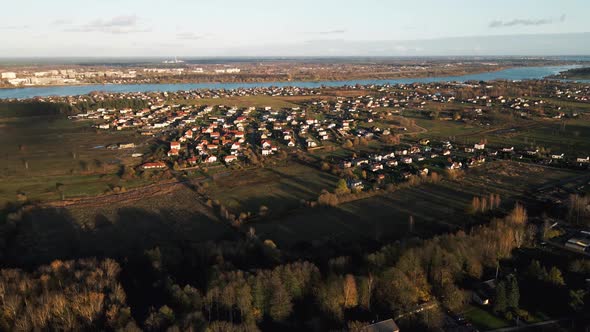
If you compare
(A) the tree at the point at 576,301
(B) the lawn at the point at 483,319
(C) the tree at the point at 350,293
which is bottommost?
(B) the lawn at the point at 483,319

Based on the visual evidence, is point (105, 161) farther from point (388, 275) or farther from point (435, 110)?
point (435, 110)

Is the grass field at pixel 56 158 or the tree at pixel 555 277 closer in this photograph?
the tree at pixel 555 277

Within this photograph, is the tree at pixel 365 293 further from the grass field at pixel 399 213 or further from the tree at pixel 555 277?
the tree at pixel 555 277

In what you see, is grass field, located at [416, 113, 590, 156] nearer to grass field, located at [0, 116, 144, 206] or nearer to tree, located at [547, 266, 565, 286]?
tree, located at [547, 266, 565, 286]

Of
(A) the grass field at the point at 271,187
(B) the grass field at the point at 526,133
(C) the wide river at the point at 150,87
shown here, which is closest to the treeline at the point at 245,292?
(A) the grass field at the point at 271,187

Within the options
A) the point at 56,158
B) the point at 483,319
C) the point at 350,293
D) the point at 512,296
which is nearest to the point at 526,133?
the point at 512,296

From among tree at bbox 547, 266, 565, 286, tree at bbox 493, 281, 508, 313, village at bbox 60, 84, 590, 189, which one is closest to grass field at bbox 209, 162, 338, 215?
village at bbox 60, 84, 590, 189
